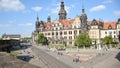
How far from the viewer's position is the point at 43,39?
128m

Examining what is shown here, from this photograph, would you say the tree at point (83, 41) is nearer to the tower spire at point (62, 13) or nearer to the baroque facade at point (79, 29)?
the baroque facade at point (79, 29)

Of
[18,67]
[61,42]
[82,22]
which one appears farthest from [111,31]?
[18,67]

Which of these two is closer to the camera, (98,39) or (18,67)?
(18,67)

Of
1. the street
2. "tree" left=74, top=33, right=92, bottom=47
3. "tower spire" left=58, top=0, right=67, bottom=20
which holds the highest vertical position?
"tower spire" left=58, top=0, right=67, bottom=20

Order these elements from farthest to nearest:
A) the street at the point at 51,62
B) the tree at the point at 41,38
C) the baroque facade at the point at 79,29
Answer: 1. the tree at the point at 41,38
2. the baroque facade at the point at 79,29
3. the street at the point at 51,62

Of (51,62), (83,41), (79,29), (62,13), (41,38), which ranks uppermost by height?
(62,13)

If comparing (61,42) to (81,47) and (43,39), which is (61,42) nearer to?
(43,39)

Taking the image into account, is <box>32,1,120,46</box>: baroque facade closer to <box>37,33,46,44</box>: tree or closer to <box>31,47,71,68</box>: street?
<box>37,33,46,44</box>: tree

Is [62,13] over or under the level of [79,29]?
over

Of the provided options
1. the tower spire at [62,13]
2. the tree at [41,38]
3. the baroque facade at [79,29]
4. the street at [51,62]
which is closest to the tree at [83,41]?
the baroque facade at [79,29]

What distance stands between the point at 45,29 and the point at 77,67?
325 ft

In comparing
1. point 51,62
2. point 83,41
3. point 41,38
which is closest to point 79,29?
point 41,38

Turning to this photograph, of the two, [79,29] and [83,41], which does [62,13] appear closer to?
[79,29]

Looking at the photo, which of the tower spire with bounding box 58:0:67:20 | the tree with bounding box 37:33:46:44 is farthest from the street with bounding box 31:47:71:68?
the tower spire with bounding box 58:0:67:20
